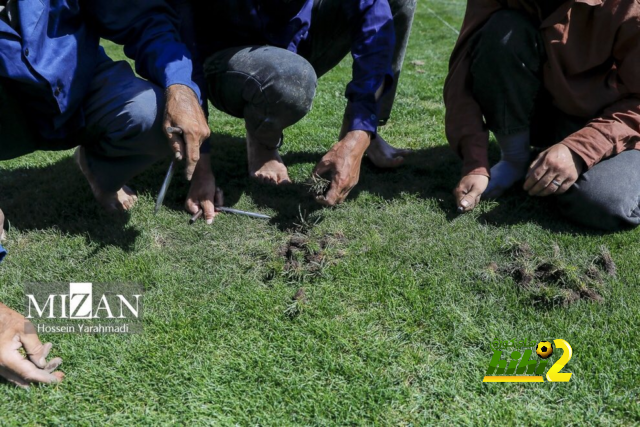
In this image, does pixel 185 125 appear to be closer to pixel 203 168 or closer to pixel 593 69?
pixel 203 168

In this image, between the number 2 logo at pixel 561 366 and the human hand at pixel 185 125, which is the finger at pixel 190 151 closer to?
the human hand at pixel 185 125

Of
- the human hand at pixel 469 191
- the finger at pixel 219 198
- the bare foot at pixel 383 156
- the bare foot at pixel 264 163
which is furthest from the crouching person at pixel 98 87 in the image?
the human hand at pixel 469 191

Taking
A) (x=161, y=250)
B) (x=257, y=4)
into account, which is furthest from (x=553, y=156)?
(x=161, y=250)

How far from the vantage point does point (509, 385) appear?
2.00 meters

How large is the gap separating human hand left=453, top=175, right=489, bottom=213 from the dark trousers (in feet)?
1.12

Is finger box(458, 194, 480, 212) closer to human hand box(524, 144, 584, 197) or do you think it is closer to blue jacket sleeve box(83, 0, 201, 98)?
human hand box(524, 144, 584, 197)

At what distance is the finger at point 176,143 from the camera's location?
8.04 ft

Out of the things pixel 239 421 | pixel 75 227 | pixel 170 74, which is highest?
pixel 170 74

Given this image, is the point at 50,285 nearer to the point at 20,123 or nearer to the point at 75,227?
the point at 75,227

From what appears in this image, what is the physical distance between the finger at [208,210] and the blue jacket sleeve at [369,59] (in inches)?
32.9

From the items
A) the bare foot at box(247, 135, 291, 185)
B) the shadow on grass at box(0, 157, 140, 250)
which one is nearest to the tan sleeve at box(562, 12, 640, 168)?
the bare foot at box(247, 135, 291, 185)

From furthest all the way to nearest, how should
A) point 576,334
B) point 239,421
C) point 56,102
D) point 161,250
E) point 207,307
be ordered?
point 161,250 < point 56,102 < point 207,307 < point 576,334 < point 239,421

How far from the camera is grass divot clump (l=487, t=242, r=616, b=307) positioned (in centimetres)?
234

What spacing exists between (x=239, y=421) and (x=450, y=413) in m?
0.69
